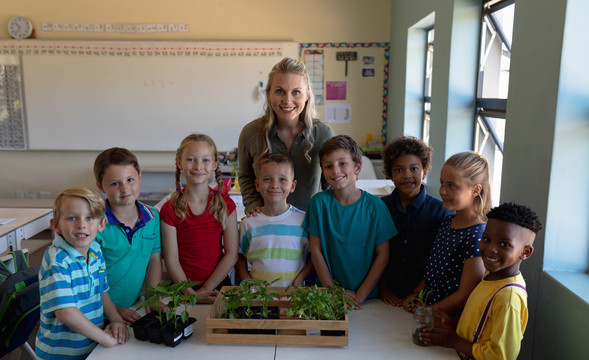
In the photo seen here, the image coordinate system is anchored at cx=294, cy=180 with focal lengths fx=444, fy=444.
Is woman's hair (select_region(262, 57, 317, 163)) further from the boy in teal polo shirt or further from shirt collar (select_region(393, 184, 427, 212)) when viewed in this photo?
the boy in teal polo shirt

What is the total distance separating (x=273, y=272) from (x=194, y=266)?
35 cm

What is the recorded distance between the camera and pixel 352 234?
5.73 feet

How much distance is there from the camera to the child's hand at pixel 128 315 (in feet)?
5.15

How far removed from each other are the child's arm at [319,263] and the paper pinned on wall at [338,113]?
11.0ft

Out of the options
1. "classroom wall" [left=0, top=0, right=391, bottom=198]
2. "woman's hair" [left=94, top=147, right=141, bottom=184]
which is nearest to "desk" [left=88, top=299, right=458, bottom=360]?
"woman's hair" [left=94, top=147, right=141, bottom=184]

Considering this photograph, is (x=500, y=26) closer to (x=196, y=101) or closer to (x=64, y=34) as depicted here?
(x=196, y=101)

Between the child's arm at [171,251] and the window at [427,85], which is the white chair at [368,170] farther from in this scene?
the child's arm at [171,251]

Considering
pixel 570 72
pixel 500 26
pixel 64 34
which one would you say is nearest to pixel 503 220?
pixel 570 72

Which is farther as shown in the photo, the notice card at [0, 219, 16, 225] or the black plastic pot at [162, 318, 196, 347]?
the notice card at [0, 219, 16, 225]

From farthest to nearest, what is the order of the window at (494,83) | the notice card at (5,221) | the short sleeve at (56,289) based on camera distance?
the notice card at (5,221) → the window at (494,83) → the short sleeve at (56,289)

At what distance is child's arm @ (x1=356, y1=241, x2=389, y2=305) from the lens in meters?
1.68

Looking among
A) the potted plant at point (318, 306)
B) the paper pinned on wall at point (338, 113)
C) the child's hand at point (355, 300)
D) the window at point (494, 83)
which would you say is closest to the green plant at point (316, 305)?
the potted plant at point (318, 306)

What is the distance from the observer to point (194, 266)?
186 centimetres

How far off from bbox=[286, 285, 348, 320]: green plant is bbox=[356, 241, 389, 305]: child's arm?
0.92 feet
